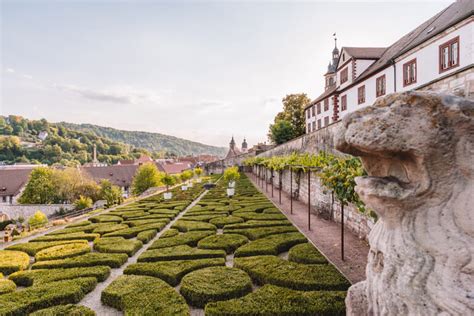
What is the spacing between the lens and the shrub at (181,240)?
822cm

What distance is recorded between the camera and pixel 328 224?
10.0 metres

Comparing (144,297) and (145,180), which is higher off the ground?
(144,297)

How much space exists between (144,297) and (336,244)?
5.14m

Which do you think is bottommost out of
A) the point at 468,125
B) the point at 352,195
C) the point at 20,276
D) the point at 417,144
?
the point at 20,276

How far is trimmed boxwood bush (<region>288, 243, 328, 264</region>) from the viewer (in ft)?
20.5

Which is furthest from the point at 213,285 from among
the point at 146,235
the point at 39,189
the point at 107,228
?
the point at 39,189

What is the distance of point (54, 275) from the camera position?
6.35m

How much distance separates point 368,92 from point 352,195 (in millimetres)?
18955

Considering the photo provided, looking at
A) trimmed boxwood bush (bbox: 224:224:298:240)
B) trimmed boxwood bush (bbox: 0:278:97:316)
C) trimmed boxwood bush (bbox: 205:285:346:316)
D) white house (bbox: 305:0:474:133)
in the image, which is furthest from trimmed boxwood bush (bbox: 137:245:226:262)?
white house (bbox: 305:0:474:133)

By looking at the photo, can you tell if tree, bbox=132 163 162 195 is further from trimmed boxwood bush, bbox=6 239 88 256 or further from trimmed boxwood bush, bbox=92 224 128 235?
trimmed boxwood bush, bbox=6 239 88 256

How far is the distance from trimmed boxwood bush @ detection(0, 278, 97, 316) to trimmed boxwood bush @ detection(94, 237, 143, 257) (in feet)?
6.59

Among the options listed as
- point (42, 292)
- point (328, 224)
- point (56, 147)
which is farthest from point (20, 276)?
point (56, 147)

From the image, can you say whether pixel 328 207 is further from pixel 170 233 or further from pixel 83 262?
pixel 83 262

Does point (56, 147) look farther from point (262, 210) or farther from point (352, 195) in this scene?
point (352, 195)
